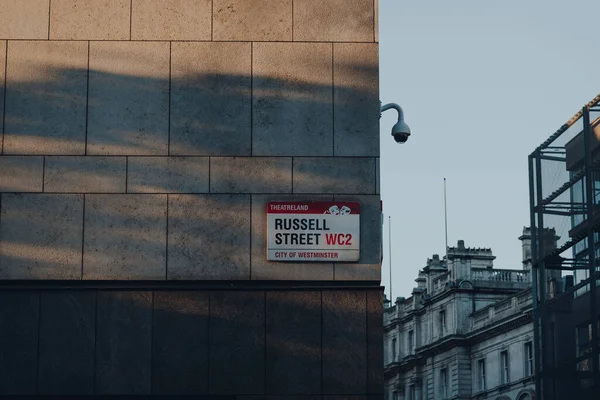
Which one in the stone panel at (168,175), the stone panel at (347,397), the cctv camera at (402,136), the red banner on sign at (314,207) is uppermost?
the cctv camera at (402,136)

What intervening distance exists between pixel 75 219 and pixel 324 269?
3.34m

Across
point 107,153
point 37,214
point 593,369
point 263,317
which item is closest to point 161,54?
point 107,153

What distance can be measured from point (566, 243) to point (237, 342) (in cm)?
1617

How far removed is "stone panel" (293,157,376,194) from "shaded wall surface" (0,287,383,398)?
136cm

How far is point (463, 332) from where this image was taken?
88562 millimetres

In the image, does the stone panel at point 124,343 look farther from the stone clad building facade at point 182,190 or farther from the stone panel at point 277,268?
the stone panel at point 277,268

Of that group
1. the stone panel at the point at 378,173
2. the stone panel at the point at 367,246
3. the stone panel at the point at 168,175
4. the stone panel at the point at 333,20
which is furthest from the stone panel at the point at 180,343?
the stone panel at the point at 333,20

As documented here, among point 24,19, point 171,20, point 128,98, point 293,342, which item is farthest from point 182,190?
point 24,19

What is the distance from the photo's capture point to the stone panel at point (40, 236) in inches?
643

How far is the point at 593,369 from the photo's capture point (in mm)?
27891

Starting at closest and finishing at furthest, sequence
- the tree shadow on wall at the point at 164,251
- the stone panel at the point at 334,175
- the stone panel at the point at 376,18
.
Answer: the tree shadow on wall at the point at 164,251 → the stone panel at the point at 334,175 → the stone panel at the point at 376,18

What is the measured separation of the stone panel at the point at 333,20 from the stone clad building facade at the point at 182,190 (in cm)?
2

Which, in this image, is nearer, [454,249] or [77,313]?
[77,313]

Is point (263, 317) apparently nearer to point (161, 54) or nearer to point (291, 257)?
point (291, 257)
